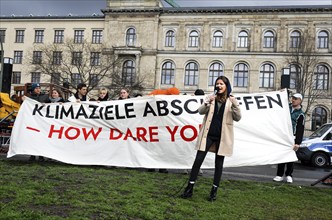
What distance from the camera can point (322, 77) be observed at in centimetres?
4631

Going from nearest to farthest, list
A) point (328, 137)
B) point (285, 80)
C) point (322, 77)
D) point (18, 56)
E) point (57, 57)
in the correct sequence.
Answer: point (328, 137) < point (285, 80) < point (322, 77) < point (57, 57) < point (18, 56)

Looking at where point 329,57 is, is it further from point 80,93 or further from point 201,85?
point 80,93

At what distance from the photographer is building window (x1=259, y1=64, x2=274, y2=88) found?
47.9 m

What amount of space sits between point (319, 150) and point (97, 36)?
44487 mm

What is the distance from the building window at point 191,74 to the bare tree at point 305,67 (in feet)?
41.6

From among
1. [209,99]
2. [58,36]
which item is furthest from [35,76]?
[209,99]

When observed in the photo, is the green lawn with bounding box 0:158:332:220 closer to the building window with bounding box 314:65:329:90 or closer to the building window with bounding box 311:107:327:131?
the building window with bounding box 311:107:327:131

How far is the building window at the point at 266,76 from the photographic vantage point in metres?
47.9

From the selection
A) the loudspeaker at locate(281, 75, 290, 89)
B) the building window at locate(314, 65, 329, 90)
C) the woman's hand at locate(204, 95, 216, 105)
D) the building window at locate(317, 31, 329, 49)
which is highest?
the building window at locate(317, 31, 329, 49)

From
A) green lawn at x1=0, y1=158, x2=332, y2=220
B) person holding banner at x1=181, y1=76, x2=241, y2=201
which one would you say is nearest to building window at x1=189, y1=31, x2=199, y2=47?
green lawn at x1=0, y1=158, x2=332, y2=220

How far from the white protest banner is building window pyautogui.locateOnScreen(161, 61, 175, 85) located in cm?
4215

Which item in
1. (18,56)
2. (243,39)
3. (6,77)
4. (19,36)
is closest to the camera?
(6,77)

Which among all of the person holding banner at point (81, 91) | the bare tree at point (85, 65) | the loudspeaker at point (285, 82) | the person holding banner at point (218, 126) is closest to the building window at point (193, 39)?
the bare tree at point (85, 65)

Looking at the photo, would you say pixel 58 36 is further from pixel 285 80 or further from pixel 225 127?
pixel 225 127
